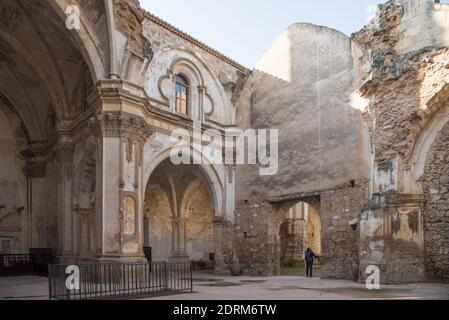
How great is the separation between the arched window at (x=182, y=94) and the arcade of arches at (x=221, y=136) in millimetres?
188

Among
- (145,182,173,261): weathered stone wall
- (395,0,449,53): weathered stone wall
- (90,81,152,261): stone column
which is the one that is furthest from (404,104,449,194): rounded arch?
(145,182,173,261): weathered stone wall

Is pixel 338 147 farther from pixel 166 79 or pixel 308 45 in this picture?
pixel 166 79

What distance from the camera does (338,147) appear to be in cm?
1595

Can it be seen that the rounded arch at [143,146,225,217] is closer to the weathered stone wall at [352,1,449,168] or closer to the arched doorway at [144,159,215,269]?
the arched doorway at [144,159,215,269]

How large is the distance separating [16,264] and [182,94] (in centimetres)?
892

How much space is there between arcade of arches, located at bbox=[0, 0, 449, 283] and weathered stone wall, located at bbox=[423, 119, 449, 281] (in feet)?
0.12

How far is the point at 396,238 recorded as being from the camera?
1163 centimetres

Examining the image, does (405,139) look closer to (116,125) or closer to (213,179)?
(116,125)

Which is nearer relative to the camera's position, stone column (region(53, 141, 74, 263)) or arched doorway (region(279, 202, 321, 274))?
stone column (region(53, 141, 74, 263))

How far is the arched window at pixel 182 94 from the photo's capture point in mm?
18156

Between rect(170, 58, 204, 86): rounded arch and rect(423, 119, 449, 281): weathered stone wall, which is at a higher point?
rect(170, 58, 204, 86): rounded arch

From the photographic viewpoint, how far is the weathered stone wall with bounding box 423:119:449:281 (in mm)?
11484

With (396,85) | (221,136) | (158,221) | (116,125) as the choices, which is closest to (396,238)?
(396,85)

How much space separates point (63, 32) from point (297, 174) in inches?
→ 373
